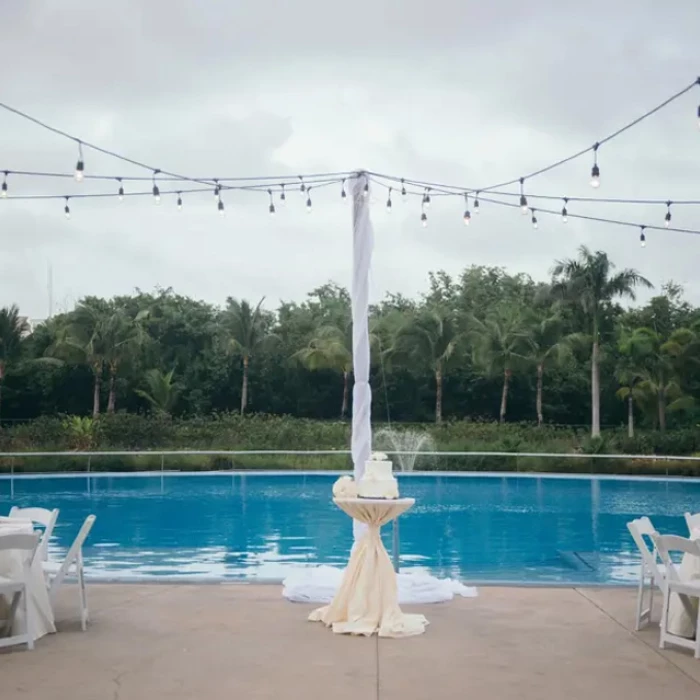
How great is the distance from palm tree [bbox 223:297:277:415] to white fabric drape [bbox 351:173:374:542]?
2149cm

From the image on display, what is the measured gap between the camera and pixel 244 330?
29.1 meters

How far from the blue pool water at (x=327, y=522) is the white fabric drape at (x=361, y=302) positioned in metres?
1.98

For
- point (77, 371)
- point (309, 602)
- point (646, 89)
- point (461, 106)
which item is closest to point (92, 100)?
point (461, 106)

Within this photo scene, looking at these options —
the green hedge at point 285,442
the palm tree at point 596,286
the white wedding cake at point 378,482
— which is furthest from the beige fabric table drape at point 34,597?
the palm tree at point 596,286

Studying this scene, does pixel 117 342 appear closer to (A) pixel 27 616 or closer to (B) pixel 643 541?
(A) pixel 27 616

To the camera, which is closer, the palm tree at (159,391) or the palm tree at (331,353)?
the palm tree at (159,391)

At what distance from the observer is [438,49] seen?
1129 cm

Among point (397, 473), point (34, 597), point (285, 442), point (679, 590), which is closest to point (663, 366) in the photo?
point (285, 442)

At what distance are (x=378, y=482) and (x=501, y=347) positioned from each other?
21.9 metres

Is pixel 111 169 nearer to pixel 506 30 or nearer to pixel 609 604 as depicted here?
pixel 506 30

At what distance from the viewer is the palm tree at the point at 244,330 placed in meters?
28.9

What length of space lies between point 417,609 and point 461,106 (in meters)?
10.2

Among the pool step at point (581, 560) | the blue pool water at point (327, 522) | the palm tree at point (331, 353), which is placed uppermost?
the palm tree at point (331, 353)

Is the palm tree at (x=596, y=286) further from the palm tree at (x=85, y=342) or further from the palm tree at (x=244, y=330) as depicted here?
the palm tree at (x=85, y=342)
